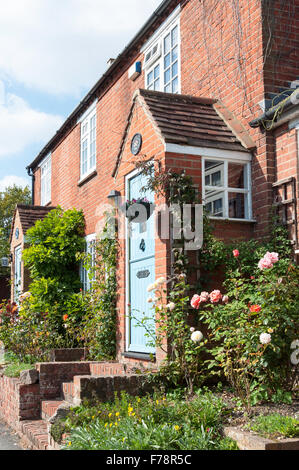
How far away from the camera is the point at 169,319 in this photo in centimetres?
595

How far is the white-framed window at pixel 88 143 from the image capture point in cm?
1257

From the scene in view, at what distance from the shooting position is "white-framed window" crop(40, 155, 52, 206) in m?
16.7

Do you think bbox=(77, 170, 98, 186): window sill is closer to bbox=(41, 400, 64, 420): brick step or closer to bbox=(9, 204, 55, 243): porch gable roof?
bbox=(9, 204, 55, 243): porch gable roof

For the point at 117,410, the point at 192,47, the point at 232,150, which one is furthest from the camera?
the point at 192,47

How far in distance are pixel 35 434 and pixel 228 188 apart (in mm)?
3830

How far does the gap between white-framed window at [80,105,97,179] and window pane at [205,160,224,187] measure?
4.78m

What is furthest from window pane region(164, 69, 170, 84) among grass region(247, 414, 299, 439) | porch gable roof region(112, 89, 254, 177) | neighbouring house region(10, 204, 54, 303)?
grass region(247, 414, 299, 439)

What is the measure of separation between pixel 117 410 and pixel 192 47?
6.14 meters

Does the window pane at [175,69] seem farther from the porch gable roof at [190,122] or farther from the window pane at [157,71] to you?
the porch gable roof at [190,122]

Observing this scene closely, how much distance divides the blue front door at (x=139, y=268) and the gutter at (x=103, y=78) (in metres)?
3.71

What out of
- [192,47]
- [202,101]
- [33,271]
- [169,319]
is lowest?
[169,319]

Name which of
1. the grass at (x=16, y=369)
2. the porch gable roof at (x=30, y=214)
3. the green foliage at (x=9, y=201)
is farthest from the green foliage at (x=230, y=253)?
the green foliage at (x=9, y=201)

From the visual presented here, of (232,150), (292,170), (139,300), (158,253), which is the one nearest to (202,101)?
(232,150)

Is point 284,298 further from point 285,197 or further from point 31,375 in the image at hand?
point 31,375
